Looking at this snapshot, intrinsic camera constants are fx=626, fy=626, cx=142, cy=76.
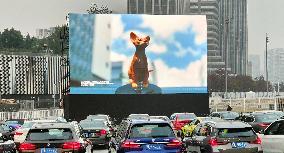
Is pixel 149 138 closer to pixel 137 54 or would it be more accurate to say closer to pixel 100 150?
pixel 100 150

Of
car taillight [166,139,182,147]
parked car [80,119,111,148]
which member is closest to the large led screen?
parked car [80,119,111,148]

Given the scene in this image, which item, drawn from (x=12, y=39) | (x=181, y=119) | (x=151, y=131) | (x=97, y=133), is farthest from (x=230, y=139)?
(x=12, y=39)

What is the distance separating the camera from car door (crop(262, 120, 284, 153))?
48.6 feet

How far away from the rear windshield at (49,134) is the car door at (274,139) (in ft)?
16.1

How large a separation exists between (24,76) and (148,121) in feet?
362

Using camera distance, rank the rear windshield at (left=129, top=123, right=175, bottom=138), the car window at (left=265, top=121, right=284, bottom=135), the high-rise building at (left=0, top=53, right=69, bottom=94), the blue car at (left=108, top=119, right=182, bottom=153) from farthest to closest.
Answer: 1. the high-rise building at (left=0, top=53, right=69, bottom=94)
2. the car window at (left=265, top=121, right=284, bottom=135)
3. the rear windshield at (left=129, top=123, right=175, bottom=138)
4. the blue car at (left=108, top=119, right=182, bottom=153)

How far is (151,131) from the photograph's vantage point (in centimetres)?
1493

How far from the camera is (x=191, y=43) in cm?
5331

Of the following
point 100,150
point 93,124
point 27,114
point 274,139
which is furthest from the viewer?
point 27,114

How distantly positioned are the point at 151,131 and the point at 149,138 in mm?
239

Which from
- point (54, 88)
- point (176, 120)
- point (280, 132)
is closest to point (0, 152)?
point (280, 132)

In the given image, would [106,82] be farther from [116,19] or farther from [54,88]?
[54,88]

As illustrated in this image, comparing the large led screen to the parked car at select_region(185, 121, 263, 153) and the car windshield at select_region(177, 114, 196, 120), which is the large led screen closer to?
the car windshield at select_region(177, 114, 196, 120)

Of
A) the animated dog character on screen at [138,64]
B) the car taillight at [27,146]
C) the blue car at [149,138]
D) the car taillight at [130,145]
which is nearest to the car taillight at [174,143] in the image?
the blue car at [149,138]
